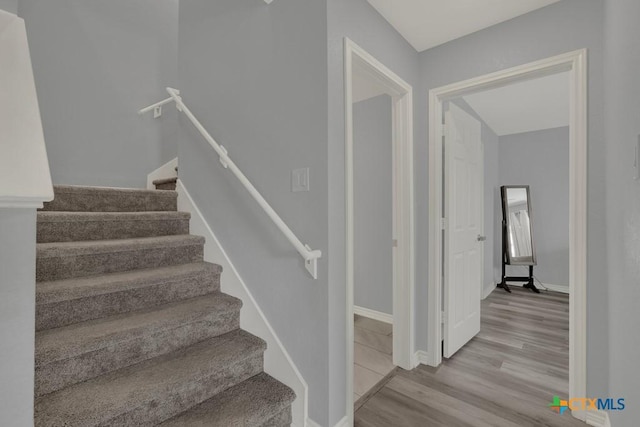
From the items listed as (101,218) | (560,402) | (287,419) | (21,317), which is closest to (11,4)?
(21,317)

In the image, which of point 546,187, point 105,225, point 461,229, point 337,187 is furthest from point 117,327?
point 546,187

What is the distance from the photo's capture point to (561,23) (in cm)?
174

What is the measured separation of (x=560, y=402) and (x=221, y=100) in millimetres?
2976

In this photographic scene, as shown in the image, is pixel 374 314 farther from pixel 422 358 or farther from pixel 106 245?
pixel 106 245

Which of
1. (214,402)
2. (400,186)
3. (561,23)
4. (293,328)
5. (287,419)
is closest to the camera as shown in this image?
(214,402)

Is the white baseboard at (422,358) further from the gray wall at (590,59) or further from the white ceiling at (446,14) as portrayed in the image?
the white ceiling at (446,14)

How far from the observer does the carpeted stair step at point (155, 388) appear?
1073 millimetres

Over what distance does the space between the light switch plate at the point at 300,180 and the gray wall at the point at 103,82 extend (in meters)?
2.30

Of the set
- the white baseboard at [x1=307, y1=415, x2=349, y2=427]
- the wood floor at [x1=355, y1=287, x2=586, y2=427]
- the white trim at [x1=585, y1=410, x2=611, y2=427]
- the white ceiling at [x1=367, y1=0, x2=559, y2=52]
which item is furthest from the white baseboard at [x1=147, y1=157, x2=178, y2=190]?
the white trim at [x1=585, y1=410, x2=611, y2=427]

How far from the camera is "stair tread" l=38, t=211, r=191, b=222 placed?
5.56 ft

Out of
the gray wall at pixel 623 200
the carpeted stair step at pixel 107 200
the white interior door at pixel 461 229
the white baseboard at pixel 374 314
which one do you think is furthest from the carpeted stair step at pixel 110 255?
the gray wall at pixel 623 200

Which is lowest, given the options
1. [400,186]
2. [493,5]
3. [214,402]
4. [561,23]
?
[214,402]

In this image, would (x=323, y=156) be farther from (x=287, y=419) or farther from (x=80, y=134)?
(x=80, y=134)

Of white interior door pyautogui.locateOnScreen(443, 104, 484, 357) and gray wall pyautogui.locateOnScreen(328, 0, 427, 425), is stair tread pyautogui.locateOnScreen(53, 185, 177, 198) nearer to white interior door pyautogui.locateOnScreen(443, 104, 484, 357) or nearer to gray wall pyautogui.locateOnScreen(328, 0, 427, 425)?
gray wall pyautogui.locateOnScreen(328, 0, 427, 425)
